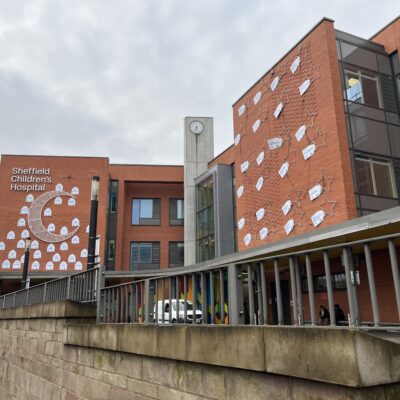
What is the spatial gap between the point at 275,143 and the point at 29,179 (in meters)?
24.7

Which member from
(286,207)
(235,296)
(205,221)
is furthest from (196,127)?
(235,296)

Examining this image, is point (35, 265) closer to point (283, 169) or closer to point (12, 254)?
point (12, 254)

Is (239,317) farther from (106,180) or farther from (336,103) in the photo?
(106,180)

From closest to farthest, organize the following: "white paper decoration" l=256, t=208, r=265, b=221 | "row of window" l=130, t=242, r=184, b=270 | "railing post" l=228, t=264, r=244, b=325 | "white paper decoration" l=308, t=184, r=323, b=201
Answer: "railing post" l=228, t=264, r=244, b=325 → "white paper decoration" l=308, t=184, r=323, b=201 → "white paper decoration" l=256, t=208, r=265, b=221 → "row of window" l=130, t=242, r=184, b=270

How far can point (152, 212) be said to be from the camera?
41.8 meters

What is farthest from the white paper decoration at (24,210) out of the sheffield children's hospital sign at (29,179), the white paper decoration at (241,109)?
the white paper decoration at (241,109)

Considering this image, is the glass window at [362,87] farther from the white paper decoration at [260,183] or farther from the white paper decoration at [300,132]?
the white paper decoration at [260,183]

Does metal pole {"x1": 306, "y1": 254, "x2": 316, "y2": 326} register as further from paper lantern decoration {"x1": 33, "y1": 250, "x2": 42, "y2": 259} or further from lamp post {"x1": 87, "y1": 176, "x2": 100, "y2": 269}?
paper lantern decoration {"x1": 33, "y1": 250, "x2": 42, "y2": 259}

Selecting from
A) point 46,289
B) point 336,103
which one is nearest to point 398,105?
point 336,103

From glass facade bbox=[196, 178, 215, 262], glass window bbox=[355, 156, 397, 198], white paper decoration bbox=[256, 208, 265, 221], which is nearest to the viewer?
glass window bbox=[355, 156, 397, 198]

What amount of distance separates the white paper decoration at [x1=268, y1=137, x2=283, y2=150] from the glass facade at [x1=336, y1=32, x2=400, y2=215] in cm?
383

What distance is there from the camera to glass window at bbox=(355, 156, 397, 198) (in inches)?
707

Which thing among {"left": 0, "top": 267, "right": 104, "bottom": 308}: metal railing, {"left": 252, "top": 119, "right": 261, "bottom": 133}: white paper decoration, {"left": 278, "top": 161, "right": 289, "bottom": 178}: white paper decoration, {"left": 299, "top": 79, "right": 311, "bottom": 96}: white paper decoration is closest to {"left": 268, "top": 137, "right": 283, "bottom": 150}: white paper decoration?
{"left": 278, "top": 161, "right": 289, "bottom": 178}: white paper decoration

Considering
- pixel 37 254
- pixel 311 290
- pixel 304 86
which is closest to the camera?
pixel 311 290
